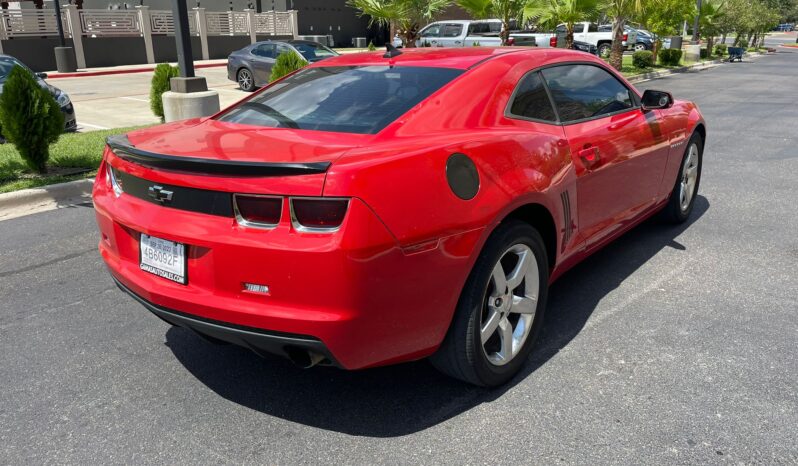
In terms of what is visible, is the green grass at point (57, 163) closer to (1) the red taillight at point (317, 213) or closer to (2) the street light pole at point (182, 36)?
(2) the street light pole at point (182, 36)

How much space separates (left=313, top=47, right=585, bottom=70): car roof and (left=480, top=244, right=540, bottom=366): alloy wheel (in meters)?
1.09

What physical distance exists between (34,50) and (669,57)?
1001 inches

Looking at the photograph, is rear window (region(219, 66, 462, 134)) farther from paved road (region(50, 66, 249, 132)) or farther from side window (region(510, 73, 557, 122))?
paved road (region(50, 66, 249, 132))

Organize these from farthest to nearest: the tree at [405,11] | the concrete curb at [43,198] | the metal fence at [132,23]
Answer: the metal fence at [132,23] → the tree at [405,11] → the concrete curb at [43,198]

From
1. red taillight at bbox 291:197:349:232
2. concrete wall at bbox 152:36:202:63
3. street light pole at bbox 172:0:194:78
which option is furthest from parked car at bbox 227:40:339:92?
red taillight at bbox 291:197:349:232

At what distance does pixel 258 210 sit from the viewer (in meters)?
2.49

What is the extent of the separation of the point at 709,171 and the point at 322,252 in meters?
7.03

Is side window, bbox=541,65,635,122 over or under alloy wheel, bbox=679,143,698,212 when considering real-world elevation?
over

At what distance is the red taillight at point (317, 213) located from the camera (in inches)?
93.2

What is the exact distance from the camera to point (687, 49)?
31391 millimetres

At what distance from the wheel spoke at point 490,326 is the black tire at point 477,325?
1.6 inches

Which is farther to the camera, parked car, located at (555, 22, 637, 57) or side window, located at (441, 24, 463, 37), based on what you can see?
parked car, located at (555, 22, 637, 57)

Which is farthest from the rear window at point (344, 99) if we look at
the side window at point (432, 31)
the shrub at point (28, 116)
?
the side window at point (432, 31)

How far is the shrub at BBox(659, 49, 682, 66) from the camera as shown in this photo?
89.8 ft
